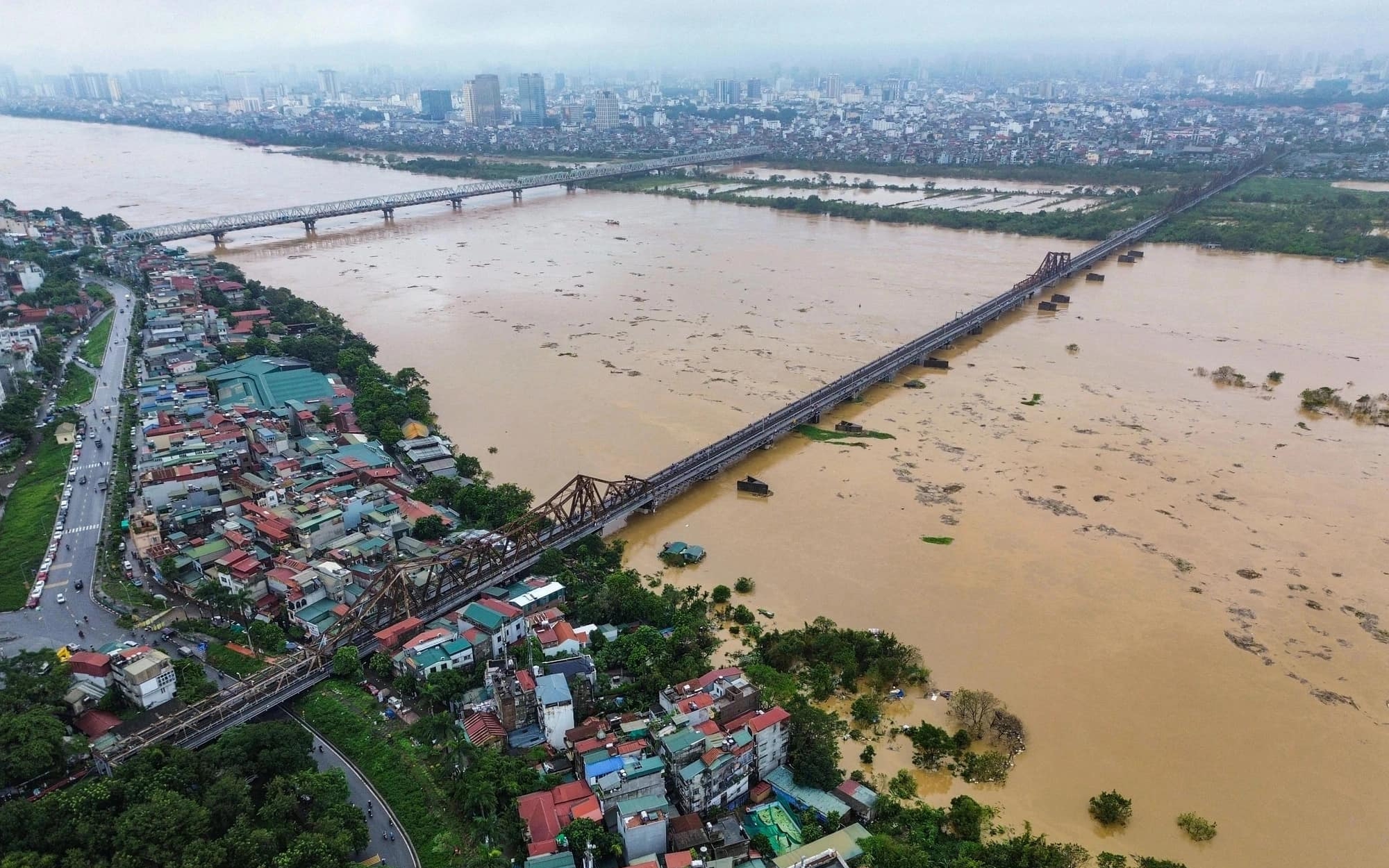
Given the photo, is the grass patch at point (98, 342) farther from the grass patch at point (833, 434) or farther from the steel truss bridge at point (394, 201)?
the grass patch at point (833, 434)

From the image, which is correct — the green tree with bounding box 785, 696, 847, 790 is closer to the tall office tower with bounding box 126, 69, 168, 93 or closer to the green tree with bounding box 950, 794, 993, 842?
the green tree with bounding box 950, 794, 993, 842

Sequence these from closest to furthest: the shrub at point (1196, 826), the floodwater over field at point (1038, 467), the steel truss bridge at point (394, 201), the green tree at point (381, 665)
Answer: the shrub at point (1196, 826) → the floodwater over field at point (1038, 467) → the green tree at point (381, 665) → the steel truss bridge at point (394, 201)

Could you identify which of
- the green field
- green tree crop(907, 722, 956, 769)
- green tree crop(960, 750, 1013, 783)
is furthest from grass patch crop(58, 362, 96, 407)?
green tree crop(960, 750, 1013, 783)

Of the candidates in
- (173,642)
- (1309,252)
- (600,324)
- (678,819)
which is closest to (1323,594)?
(678,819)

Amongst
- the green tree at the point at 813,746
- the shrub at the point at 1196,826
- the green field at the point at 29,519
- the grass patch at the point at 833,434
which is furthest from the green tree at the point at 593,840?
the grass patch at the point at 833,434

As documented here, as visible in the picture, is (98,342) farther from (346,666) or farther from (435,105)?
(435,105)

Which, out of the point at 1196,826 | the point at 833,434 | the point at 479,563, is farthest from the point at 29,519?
the point at 1196,826

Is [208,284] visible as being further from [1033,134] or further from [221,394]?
[1033,134]
